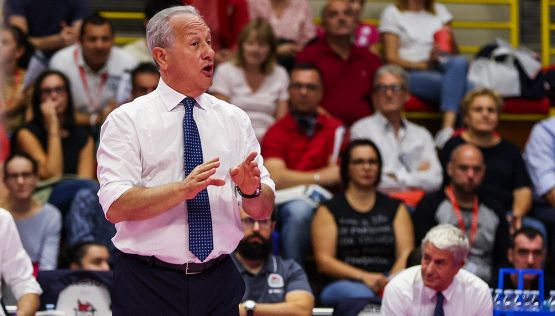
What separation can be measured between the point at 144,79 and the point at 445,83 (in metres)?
2.46

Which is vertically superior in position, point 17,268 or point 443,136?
point 443,136

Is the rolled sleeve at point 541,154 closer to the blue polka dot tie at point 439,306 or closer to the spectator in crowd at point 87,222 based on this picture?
the blue polka dot tie at point 439,306

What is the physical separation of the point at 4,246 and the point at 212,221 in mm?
1830

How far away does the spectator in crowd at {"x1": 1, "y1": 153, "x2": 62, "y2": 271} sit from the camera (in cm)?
689

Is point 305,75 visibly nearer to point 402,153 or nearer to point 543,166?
point 402,153

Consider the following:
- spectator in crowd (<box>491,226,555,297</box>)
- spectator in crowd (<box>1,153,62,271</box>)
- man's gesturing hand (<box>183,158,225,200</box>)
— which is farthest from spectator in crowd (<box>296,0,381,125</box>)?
man's gesturing hand (<box>183,158,225,200</box>)

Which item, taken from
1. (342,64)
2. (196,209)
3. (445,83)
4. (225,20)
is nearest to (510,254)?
(445,83)

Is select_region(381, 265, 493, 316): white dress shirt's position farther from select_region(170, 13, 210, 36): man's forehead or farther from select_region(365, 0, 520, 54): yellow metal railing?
select_region(365, 0, 520, 54): yellow metal railing

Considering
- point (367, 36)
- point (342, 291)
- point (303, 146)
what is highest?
point (367, 36)

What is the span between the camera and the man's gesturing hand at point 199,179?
11.3 ft

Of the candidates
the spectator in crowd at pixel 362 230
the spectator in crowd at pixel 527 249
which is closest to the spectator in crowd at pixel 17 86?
the spectator in crowd at pixel 362 230

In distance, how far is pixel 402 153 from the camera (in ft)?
26.0

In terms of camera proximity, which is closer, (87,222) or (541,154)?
(87,222)

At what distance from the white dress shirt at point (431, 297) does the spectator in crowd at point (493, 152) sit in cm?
206
